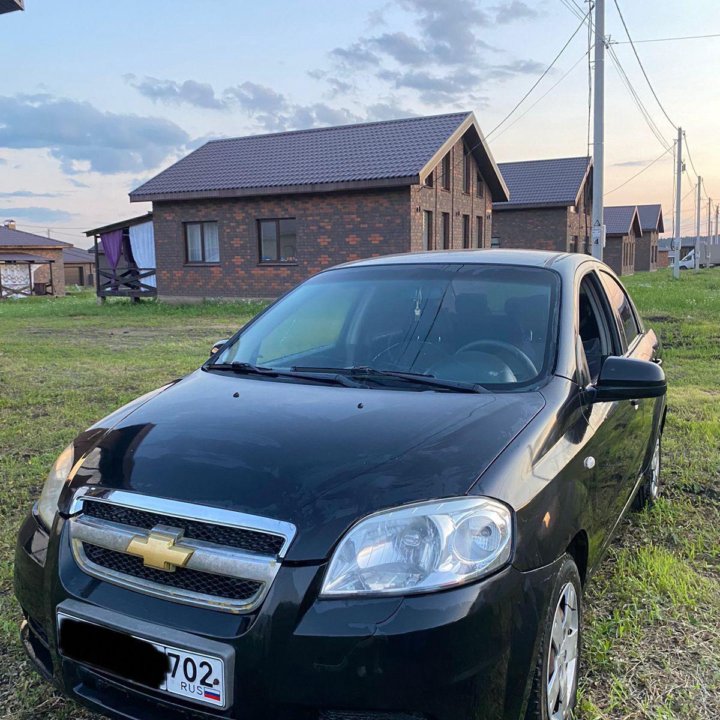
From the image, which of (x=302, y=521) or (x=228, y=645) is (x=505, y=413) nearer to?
(x=302, y=521)

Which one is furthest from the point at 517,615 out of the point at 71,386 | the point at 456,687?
the point at 71,386

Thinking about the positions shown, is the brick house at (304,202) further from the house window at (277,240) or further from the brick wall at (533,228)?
the brick wall at (533,228)

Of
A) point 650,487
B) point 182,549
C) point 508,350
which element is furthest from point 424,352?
point 650,487

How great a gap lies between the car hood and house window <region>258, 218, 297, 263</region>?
693 inches

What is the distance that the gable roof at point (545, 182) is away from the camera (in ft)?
104

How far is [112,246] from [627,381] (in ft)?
75.8

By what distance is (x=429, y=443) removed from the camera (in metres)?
2.04

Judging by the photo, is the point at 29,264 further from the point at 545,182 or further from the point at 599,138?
the point at 599,138

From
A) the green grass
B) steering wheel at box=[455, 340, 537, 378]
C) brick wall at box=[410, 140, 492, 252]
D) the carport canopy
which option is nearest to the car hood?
steering wheel at box=[455, 340, 537, 378]

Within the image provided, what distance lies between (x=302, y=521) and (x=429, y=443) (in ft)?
1.60

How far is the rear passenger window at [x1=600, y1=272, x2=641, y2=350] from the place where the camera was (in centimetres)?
371

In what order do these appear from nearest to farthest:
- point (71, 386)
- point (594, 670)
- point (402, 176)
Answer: point (594, 670), point (71, 386), point (402, 176)

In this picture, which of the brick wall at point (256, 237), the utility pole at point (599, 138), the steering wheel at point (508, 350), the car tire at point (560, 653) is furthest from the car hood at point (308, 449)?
the brick wall at point (256, 237)

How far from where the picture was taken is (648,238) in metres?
58.3
